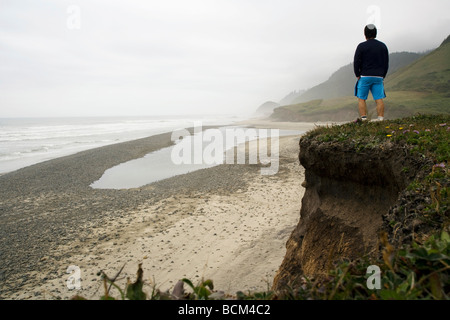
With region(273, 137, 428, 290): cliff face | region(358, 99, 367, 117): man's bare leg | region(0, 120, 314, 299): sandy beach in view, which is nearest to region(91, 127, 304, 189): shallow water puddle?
region(0, 120, 314, 299): sandy beach

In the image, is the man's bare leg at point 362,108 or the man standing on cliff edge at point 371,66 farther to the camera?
the man's bare leg at point 362,108

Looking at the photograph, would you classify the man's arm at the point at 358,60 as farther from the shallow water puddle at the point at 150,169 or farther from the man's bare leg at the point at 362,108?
the shallow water puddle at the point at 150,169

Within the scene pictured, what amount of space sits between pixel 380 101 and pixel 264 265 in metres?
5.37

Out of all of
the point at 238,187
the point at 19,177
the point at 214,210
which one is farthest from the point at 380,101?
the point at 19,177

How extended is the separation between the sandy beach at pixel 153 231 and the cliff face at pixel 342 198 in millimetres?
1289

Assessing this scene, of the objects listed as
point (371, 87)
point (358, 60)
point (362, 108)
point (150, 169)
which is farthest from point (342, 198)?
point (150, 169)

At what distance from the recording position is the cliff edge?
455cm

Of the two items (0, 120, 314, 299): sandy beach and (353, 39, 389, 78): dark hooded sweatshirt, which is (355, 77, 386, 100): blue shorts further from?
Result: (0, 120, 314, 299): sandy beach

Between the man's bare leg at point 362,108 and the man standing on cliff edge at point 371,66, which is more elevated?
the man standing on cliff edge at point 371,66

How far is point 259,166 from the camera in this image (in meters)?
20.0

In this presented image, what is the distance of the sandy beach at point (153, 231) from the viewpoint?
7.41 meters

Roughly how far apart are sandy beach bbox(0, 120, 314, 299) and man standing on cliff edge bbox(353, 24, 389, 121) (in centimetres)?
479

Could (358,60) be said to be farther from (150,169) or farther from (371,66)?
(150,169)

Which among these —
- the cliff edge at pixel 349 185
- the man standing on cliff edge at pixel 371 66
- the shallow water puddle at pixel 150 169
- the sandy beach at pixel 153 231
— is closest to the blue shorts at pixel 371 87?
the man standing on cliff edge at pixel 371 66
